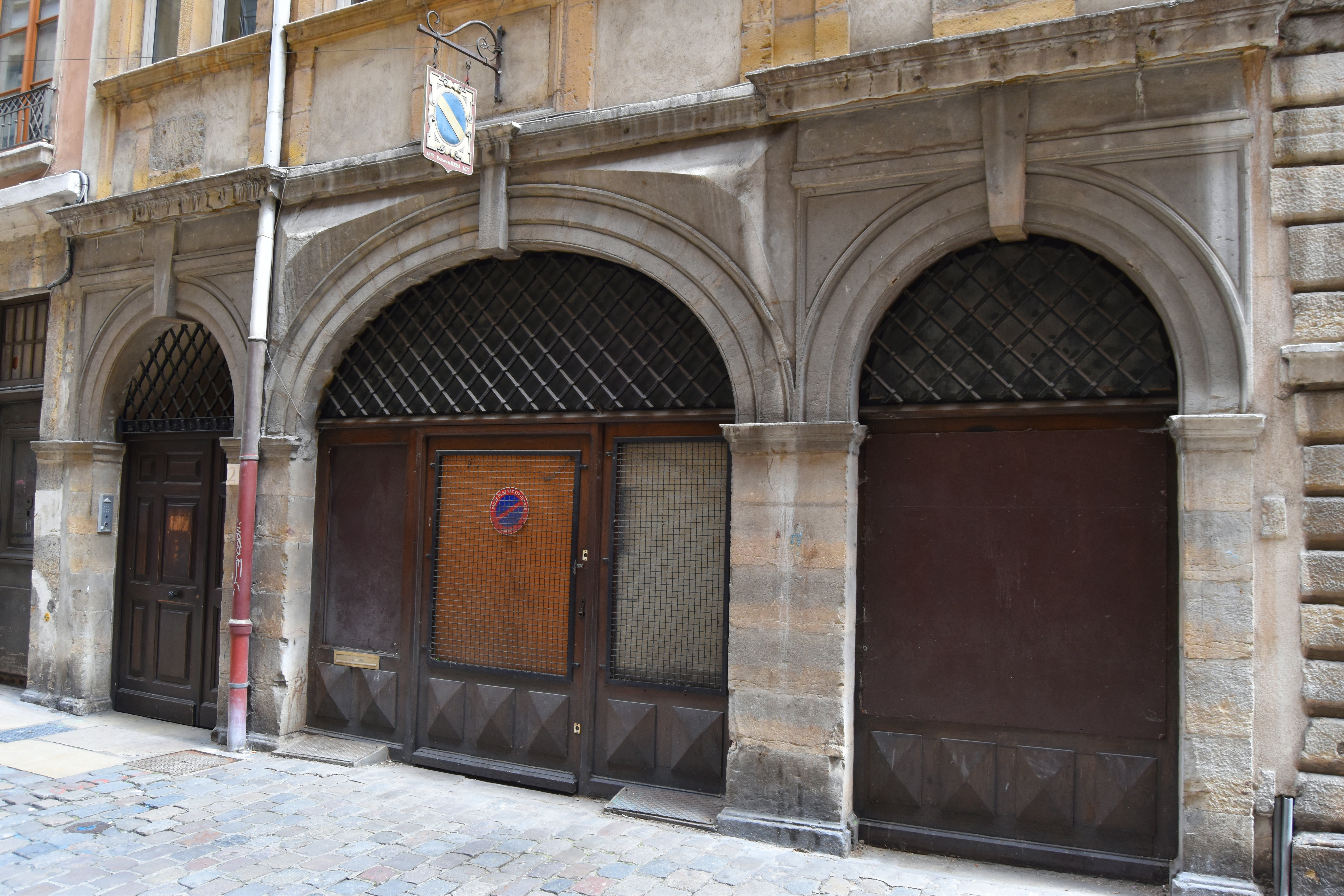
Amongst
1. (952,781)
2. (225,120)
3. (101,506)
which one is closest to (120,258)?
(225,120)

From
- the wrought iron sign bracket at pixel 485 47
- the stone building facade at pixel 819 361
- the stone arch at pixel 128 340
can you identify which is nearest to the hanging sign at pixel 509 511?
the stone building facade at pixel 819 361

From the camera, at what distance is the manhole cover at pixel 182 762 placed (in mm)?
5996

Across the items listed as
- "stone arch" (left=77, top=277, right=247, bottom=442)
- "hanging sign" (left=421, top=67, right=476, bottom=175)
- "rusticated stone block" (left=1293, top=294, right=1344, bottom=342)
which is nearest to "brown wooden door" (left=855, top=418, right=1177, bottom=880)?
"rusticated stone block" (left=1293, top=294, right=1344, bottom=342)

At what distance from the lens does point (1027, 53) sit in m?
4.41

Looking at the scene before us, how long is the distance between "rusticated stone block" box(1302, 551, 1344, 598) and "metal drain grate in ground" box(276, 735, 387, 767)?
18.0 ft

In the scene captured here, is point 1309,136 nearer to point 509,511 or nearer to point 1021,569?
point 1021,569

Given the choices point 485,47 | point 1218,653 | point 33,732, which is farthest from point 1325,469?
point 33,732

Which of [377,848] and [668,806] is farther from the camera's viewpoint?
[668,806]

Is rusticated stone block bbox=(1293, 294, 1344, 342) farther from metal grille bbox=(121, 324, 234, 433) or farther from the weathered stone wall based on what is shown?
metal grille bbox=(121, 324, 234, 433)

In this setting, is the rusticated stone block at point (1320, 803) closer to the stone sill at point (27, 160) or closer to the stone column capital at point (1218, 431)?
the stone column capital at point (1218, 431)

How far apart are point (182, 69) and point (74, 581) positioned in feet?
14.2

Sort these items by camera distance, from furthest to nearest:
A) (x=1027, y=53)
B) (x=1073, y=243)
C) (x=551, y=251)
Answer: (x=551, y=251)
(x=1073, y=243)
(x=1027, y=53)

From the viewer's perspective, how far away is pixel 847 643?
4801 millimetres

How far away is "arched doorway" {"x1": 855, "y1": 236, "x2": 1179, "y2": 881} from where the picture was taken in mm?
4422
